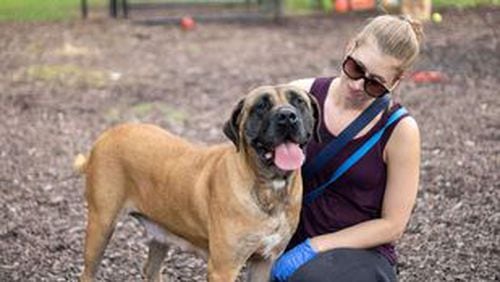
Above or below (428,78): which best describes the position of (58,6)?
below

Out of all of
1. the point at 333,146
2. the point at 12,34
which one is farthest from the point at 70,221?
the point at 12,34

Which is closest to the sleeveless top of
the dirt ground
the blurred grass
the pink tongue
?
the pink tongue

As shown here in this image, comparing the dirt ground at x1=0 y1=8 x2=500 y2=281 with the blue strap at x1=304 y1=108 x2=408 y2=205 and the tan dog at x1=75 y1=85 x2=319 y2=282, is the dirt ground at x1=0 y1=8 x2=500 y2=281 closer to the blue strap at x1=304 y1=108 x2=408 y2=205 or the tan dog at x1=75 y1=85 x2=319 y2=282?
the tan dog at x1=75 y1=85 x2=319 y2=282

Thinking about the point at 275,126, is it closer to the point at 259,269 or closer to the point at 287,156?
the point at 287,156

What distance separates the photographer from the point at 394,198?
171 inches

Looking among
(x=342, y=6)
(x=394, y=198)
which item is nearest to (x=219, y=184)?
(x=394, y=198)

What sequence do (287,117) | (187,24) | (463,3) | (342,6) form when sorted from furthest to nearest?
(342,6), (463,3), (187,24), (287,117)

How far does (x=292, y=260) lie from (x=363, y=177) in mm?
495

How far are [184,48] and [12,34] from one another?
2778 mm

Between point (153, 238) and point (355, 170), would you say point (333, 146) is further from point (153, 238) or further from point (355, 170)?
point (153, 238)

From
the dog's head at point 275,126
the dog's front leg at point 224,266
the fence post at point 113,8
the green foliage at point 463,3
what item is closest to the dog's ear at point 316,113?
the dog's head at point 275,126

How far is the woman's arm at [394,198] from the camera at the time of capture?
4266 millimetres

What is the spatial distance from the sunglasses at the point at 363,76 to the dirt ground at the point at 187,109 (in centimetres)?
157

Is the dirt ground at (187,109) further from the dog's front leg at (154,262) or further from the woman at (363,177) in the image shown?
the woman at (363,177)
